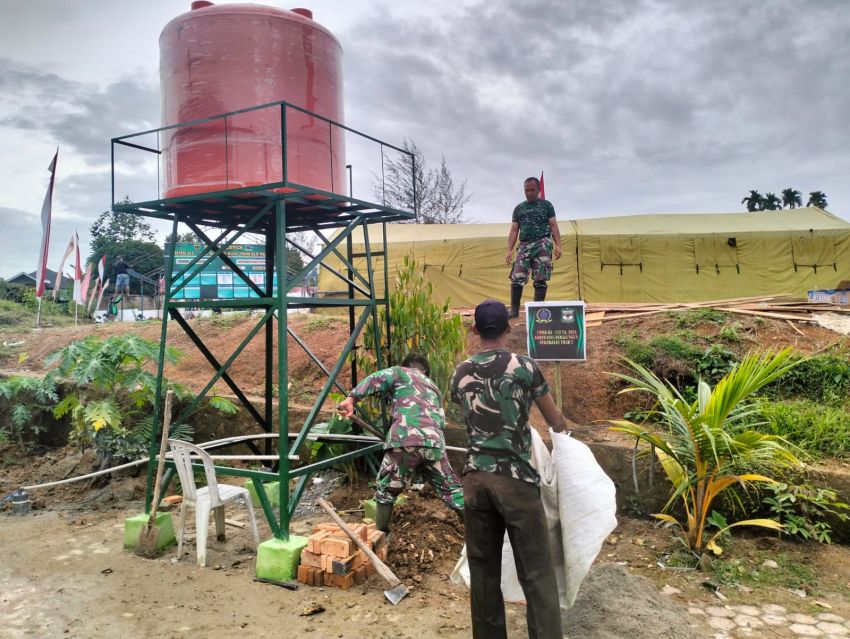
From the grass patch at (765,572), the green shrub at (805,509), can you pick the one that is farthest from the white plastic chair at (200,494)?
the green shrub at (805,509)

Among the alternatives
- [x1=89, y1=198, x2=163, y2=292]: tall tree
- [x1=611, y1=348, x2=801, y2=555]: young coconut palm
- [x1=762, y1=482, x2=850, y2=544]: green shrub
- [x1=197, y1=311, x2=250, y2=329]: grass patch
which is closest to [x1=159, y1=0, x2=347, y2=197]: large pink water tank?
[x1=611, y1=348, x2=801, y2=555]: young coconut palm

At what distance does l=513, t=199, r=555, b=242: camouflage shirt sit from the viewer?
876 centimetres

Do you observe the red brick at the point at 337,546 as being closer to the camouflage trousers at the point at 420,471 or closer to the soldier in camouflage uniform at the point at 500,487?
the camouflage trousers at the point at 420,471

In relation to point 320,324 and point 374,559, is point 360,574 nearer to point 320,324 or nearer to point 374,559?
point 374,559

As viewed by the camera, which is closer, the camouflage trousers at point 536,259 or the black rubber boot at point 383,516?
the black rubber boot at point 383,516

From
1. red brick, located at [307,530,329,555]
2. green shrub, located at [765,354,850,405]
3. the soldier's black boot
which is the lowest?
red brick, located at [307,530,329,555]

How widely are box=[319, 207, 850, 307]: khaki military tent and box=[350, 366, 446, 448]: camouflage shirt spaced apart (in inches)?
430

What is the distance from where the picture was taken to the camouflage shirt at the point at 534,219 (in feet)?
28.7

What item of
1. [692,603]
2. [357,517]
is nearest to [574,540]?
[692,603]

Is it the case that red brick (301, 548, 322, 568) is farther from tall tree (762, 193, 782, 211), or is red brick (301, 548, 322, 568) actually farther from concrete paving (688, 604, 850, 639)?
tall tree (762, 193, 782, 211)

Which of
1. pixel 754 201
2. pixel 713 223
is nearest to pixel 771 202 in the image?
pixel 754 201

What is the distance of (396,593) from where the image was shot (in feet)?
15.2

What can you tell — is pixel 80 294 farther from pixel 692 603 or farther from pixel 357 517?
pixel 692 603

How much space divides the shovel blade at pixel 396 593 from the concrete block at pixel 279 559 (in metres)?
0.86
